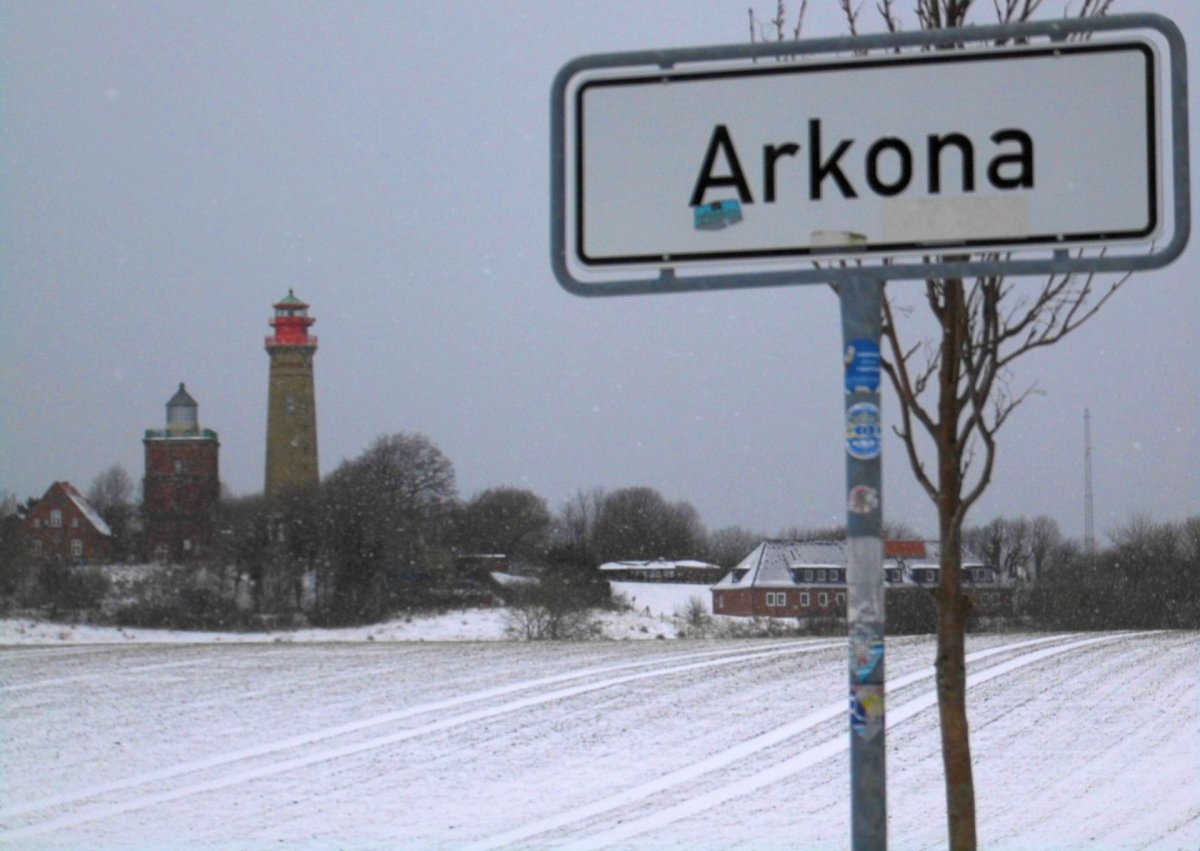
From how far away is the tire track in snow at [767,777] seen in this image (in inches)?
468

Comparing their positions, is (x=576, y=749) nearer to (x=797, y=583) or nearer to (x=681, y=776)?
(x=681, y=776)

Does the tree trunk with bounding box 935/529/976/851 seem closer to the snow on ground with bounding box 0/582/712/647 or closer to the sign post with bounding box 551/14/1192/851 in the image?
the sign post with bounding box 551/14/1192/851

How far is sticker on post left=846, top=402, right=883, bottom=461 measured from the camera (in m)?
2.77

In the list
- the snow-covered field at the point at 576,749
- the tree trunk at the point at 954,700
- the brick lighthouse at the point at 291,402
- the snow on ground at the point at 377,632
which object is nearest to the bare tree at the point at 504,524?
the snow on ground at the point at 377,632

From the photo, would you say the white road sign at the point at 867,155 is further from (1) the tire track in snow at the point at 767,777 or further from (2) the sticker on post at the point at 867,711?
(1) the tire track in snow at the point at 767,777

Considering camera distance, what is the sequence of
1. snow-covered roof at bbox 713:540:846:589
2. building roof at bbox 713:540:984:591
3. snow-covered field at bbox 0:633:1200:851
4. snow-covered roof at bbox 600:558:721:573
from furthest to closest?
snow-covered roof at bbox 600:558:721:573
snow-covered roof at bbox 713:540:846:589
building roof at bbox 713:540:984:591
snow-covered field at bbox 0:633:1200:851

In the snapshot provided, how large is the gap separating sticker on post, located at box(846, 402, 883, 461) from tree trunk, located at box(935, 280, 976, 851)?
1.92m

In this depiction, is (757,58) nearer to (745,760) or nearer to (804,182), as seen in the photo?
(804,182)

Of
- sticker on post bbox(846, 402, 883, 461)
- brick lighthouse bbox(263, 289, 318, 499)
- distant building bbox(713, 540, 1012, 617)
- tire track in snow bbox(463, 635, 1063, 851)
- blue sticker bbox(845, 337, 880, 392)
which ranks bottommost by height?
tire track in snow bbox(463, 635, 1063, 851)

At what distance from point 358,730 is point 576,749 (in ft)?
10.6

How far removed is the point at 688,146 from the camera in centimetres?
284

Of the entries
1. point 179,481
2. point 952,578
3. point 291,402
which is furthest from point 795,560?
point 179,481

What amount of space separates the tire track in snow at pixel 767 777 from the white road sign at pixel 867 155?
9173mm

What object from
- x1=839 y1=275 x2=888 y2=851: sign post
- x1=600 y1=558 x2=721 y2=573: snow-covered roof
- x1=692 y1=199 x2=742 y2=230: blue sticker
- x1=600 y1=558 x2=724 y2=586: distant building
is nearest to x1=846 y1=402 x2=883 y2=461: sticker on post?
x1=839 y1=275 x2=888 y2=851: sign post
